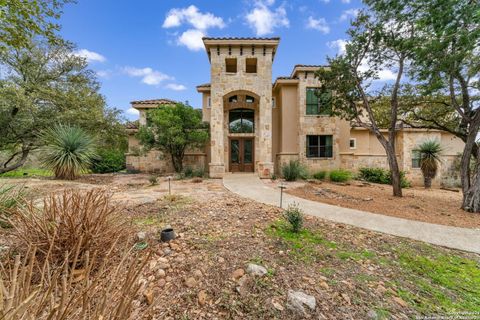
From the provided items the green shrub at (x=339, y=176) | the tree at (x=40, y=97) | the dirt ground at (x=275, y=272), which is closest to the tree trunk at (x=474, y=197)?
the dirt ground at (x=275, y=272)

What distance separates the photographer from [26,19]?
17.4ft

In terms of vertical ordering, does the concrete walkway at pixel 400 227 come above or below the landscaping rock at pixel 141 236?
below

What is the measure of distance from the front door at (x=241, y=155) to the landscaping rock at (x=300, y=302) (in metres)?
12.7

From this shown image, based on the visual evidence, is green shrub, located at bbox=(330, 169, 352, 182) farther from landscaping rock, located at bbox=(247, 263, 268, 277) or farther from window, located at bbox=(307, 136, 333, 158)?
landscaping rock, located at bbox=(247, 263, 268, 277)

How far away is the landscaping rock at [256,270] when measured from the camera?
2.81 metres

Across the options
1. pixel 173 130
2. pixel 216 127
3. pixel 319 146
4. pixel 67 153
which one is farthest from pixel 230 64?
pixel 67 153

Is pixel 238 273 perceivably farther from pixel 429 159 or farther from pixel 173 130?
pixel 429 159

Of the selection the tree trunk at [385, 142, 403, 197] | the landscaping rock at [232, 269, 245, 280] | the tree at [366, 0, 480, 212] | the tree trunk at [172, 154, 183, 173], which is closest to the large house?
the tree trunk at [172, 154, 183, 173]

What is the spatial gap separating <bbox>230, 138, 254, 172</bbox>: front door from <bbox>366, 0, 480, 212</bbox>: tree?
392 inches

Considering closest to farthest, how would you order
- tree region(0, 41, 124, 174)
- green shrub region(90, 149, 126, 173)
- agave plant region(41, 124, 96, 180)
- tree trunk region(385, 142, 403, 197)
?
tree trunk region(385, 142, 403, 197), agave plant region(41, 124, 96, 180), tree region(0, 41, 124, 174), green shrub region(90, 149, 126, 173)

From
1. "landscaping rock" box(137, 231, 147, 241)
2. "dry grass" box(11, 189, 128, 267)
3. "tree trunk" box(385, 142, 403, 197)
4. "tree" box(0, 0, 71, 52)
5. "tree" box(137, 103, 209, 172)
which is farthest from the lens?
"tree" box(137, 103, 209, 172)

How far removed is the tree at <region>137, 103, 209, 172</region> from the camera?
11570 millimetres

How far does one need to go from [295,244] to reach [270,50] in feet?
40.8

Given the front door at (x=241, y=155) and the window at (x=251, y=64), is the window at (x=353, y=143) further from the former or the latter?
the window at (x=251, y=64)
